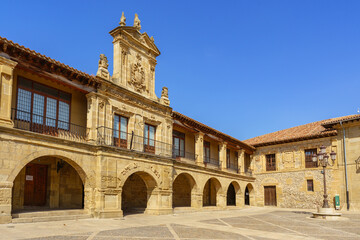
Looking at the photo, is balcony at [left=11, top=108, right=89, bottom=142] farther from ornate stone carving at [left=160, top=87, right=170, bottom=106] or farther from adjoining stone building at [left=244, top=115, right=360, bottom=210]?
adjoining stone building at [left=244, top=115, right=360, bottom=210]

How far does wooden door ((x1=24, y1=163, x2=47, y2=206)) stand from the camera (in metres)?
14.5

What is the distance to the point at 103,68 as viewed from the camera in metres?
15.9

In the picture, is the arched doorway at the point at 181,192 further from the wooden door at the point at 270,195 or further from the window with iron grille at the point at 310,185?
the window with iron grille at the point at 310,185

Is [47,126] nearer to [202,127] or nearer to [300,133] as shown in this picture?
[202,127]

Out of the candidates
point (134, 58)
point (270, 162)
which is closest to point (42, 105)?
point (134, 58)

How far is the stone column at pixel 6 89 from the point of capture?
38.5 feet

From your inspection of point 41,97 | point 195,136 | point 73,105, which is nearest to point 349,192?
point 195,136

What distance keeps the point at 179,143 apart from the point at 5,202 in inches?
509

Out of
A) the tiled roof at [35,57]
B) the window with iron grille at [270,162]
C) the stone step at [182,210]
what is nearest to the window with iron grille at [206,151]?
the stone step at [182,210]

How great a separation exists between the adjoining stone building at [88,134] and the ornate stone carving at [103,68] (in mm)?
49

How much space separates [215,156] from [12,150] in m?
17.7

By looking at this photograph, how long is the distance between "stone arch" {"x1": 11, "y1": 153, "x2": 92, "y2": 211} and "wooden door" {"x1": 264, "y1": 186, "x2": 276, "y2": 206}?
61.0 ft

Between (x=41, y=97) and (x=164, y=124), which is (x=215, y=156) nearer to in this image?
(x=164, y=124)

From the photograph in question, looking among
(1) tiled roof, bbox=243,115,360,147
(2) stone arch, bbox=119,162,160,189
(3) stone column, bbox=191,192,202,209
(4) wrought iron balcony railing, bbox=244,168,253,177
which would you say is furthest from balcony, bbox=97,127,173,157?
(1) tiled roof, bbox=243,115,360,147
